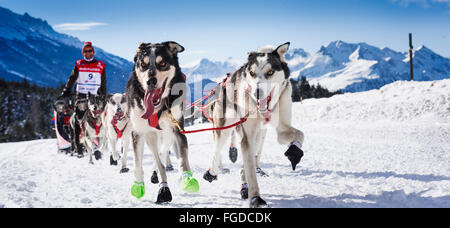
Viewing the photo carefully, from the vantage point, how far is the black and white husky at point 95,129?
767cm

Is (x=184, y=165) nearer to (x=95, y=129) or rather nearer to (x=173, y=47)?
(x=173, y=47)

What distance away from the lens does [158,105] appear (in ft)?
12.6

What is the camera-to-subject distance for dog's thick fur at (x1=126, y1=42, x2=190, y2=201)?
363cm

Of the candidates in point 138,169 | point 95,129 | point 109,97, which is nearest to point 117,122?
point 109,97

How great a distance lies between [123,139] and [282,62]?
14.9 feet

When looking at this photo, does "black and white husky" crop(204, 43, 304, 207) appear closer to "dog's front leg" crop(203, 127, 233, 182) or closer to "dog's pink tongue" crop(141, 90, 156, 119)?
"dog's front leg" crop(203, 127, 233, 182)

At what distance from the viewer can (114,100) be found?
23.3 ft

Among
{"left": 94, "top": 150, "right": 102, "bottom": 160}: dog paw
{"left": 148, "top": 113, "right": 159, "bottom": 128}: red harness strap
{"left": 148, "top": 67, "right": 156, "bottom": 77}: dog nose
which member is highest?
{"left": 148, "top": 67, "right": 156, "bottom": 77}: dog nose

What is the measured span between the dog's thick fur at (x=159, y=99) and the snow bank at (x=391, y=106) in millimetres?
14896

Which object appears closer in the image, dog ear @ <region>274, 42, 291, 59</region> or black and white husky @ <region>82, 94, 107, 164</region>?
dog ear @ <region>274, 42, 291, 59</region>

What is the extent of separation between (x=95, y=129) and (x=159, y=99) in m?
5.07

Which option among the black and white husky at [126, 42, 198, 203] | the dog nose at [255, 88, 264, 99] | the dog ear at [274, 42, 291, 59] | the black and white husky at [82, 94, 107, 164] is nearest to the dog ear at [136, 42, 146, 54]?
the black and white husky at [126, 42, 198, 203]
